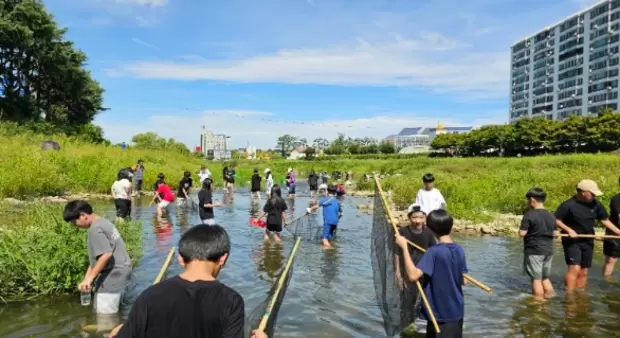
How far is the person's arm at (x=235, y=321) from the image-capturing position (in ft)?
8.27

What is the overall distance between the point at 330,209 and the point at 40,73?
38905mm

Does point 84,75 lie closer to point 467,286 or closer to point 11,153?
point 11,153

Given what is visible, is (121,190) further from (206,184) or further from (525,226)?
(525,226)

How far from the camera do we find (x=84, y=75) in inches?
1689

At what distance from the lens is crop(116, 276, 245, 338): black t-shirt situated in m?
2.46

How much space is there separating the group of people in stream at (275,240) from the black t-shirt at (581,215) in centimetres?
2

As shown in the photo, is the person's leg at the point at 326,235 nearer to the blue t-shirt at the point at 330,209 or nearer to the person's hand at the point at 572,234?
the blue t-shirt at the point at 330,209

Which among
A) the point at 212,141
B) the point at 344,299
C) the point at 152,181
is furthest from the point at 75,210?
the point at 212,141

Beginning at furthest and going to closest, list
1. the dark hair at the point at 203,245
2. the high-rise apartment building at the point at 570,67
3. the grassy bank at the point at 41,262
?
1. the high-rise apartment building at the point at 570,67
2. the grassy bank at the point at 41,262
3. the dark hair at the point at 203,245

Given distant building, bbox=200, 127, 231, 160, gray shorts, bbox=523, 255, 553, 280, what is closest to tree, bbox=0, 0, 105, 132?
gray shorts, bbox=523, 255, 553, 280

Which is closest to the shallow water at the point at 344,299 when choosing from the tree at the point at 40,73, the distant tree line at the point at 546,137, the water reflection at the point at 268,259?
the water reflection at the point at 268,259

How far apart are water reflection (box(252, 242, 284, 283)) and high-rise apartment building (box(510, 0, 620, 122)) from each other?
102 metres

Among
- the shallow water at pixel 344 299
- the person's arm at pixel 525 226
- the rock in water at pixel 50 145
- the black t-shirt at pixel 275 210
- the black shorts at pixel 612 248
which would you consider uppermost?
the rock in water at pixel 50 145

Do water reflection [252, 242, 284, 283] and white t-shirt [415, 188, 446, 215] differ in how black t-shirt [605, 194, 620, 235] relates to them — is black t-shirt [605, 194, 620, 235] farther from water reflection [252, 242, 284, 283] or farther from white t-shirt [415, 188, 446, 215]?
water reflection [252, 242, 284, 283]
